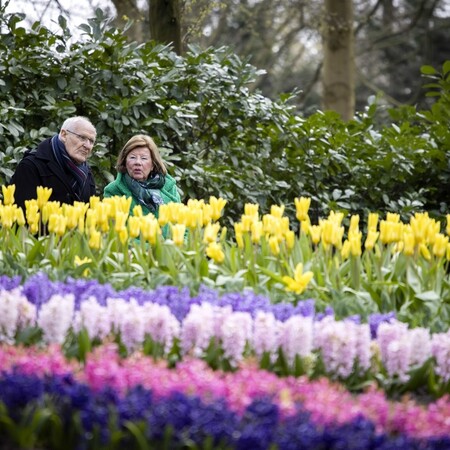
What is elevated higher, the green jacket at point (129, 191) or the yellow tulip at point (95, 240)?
the green jacket at point (129, 191)

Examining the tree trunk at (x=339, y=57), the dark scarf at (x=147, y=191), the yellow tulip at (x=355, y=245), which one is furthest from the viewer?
the tree trunk at (x=339, y=57)

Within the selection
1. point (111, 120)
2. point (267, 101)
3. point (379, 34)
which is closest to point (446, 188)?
point (267, 101)

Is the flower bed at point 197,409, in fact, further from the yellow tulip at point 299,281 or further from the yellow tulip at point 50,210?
the yellow tulip at point 50,210

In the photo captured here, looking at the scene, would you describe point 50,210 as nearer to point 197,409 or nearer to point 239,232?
point 239,232

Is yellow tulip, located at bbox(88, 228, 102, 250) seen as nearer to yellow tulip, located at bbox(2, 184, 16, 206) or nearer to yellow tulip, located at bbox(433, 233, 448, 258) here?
yellow tulip, located at bbox(2, 184, 16, 206)

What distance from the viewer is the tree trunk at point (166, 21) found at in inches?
316

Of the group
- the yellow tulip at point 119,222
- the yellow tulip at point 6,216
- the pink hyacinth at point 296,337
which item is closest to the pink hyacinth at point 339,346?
the pink hyacinth at point 296,337

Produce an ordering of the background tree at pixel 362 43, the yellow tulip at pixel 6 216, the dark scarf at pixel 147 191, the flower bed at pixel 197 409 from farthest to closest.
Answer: the background tree at pixel 362 43, the dark scarf at pixel 147 191, the yellow tulip at pixel 6 216, the flower bed at pixel 197 409

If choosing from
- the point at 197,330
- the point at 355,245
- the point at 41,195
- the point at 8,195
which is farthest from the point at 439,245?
the point at 8,195

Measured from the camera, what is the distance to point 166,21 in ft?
26.4

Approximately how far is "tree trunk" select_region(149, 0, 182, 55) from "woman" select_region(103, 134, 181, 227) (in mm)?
2410

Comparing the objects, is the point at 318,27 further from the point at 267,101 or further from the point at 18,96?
the point at 18,96

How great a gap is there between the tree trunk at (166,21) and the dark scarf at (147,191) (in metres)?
2.54

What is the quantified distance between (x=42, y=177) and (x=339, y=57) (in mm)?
8577
